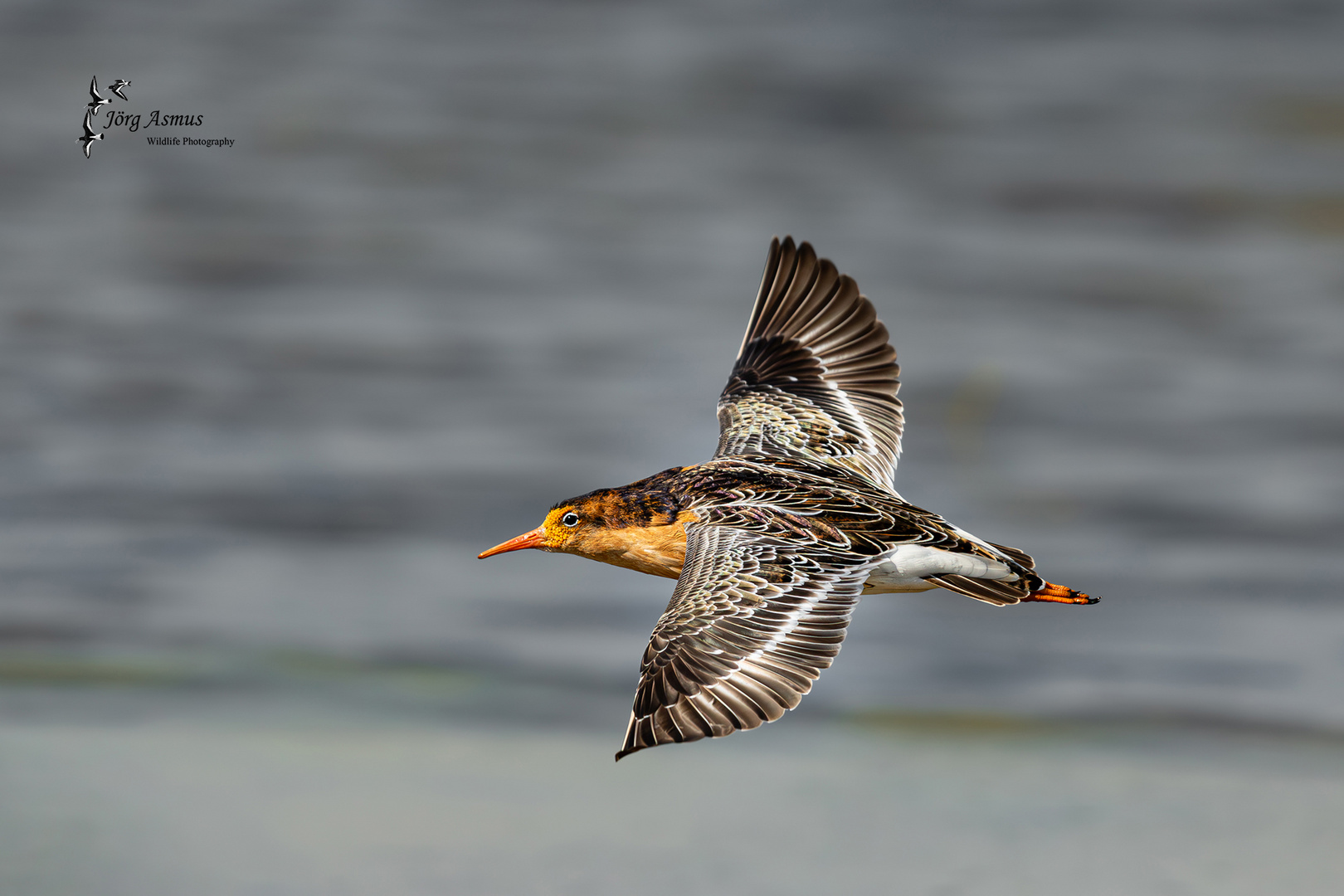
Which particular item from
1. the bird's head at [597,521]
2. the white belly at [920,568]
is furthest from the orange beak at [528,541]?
the white belly at [920,568]

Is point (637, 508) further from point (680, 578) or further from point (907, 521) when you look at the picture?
point (907, 521)

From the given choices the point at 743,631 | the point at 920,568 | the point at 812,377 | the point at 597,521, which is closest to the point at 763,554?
the point at 743,631

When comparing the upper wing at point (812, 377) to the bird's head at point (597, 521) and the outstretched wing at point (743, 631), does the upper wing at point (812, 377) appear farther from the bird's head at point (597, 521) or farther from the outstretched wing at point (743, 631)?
the outstretched wing at point (743, 631)

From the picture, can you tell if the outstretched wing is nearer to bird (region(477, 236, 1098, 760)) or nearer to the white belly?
bird (region(477, 236, 1098, 760))

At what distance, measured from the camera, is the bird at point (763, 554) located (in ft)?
19.7

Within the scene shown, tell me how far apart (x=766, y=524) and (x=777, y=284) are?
4258 millimetres

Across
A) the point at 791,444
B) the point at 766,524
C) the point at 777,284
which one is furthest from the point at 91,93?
the point at 766,524

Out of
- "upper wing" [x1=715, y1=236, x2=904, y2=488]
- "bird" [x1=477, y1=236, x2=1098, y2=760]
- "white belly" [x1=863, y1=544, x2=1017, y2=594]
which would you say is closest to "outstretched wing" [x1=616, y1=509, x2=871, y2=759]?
"bird" [x1=477, y1=236, x2=1098, y2=760]

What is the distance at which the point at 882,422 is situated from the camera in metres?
9.84

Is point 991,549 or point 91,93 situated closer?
point 991,549

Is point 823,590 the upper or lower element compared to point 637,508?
lower

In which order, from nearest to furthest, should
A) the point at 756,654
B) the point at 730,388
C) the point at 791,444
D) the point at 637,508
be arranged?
the point at 756,654, the point at 637,508, the point at 791,444, the point at 730,388

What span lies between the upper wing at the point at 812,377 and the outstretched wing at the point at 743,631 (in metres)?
2.40

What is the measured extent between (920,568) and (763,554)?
78 centimetres
